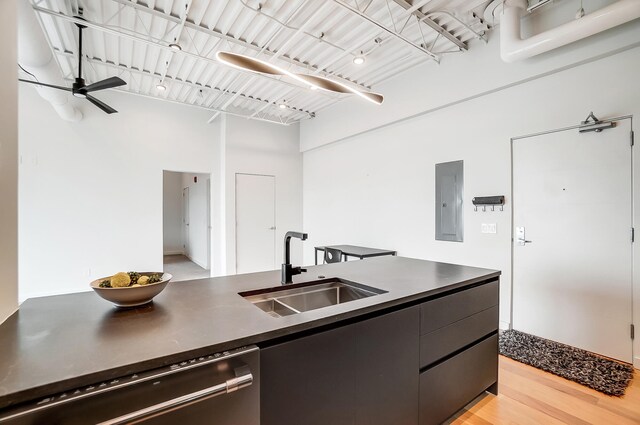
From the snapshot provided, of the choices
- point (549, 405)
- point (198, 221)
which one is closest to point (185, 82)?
point (198, 221)

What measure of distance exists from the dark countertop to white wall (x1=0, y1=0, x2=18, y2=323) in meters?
0.12

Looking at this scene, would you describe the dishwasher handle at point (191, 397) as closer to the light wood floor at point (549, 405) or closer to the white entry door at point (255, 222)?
the light wood floor at point (549, 405)

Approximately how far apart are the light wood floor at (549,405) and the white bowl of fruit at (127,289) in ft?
6.62

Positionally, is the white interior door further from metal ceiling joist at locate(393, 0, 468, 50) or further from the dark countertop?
the dark countertop

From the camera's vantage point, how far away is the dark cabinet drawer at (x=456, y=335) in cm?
169

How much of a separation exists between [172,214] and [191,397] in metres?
9.55

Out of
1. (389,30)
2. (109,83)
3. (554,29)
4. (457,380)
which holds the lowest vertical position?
(457,380)

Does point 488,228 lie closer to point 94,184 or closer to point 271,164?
point 271,164

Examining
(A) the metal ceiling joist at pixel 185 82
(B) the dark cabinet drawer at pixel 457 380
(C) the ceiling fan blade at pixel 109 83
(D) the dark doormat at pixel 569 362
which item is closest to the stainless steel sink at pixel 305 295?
(B) the dark cabinet drawer at pixel 457 380

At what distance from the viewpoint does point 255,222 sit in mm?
6398

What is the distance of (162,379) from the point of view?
2.83ft

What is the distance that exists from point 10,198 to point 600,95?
4.34 m

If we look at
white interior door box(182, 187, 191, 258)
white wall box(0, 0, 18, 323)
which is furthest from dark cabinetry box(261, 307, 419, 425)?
white interior door box(182, 187, 191, 258)

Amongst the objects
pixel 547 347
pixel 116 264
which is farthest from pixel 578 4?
pixel 116 264
